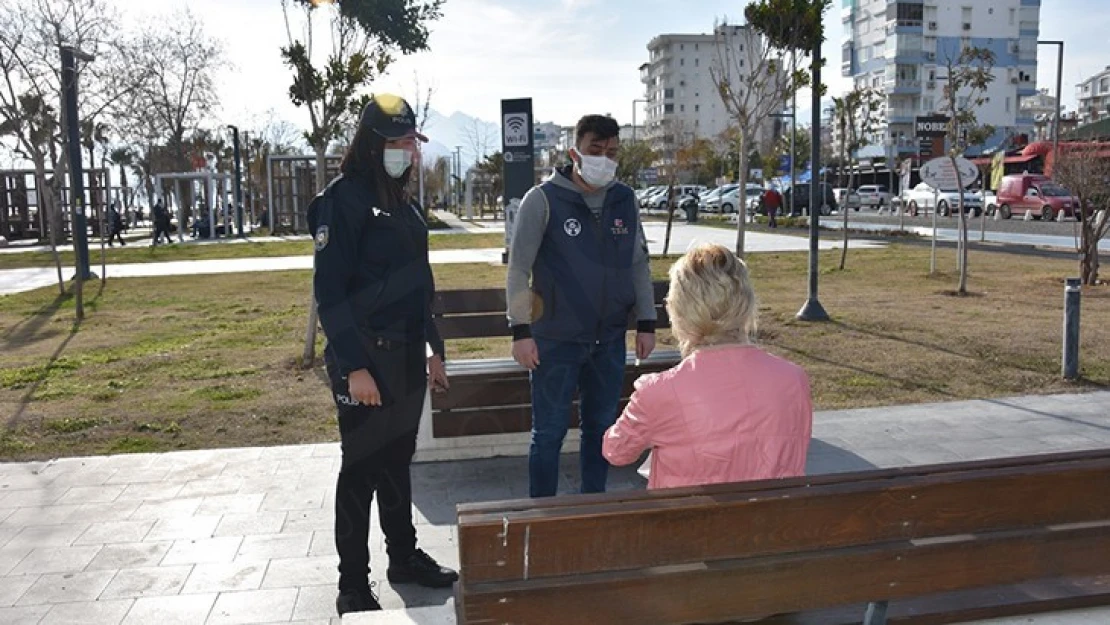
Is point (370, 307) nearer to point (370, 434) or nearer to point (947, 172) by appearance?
point (370, 434)

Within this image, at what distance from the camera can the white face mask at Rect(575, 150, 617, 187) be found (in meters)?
4.11

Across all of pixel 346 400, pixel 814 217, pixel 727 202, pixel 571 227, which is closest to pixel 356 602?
pixel 346 400

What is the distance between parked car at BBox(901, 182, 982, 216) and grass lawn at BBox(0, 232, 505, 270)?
22.3m

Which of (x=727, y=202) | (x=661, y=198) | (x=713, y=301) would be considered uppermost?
(x=661, y=198)

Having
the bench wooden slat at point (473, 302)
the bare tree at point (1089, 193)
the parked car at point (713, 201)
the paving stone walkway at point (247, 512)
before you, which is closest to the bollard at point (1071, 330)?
the paving stone walkway at point (247, 512)

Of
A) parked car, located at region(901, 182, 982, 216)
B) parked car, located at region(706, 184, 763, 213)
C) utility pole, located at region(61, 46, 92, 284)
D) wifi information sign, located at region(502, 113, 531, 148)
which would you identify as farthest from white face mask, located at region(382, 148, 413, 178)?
parked car, located at region(706, 184, 763, 213)

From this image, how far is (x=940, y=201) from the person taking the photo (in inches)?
1716

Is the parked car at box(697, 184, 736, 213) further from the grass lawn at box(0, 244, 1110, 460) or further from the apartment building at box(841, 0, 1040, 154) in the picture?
the apartment building at box(841, 0, 1040, 154)

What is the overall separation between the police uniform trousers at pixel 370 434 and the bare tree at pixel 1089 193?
1263 cm

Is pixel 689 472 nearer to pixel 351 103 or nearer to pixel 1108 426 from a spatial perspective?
pixel 1108 426

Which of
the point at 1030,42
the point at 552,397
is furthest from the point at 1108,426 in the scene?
the point at 1030,42

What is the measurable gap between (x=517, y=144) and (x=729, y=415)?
51.4 ft

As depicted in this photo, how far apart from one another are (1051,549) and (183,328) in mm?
11122

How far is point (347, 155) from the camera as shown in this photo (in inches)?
147
